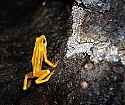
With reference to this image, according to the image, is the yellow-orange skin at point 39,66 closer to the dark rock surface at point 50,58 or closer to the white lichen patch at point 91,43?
the dark rock surface at point 50,58

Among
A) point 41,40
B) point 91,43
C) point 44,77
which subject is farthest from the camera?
point 41,40

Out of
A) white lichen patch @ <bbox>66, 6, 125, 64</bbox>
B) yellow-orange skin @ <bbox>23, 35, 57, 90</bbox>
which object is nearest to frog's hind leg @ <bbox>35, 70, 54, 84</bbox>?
yellow-orange skin @ <bbox>23, 35, 57, 90</bbox>

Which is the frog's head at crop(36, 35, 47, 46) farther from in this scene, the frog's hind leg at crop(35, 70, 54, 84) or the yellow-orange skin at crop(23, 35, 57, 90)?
the frog's hind leg at crop(35, 70, 54, 84)

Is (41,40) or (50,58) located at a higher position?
(41,40)

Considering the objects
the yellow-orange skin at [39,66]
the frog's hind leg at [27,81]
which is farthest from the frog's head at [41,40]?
the frog's hind leg at [27,81]

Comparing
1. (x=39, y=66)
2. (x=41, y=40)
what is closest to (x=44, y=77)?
(x=39, y=66)

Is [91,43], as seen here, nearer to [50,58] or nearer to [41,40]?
[50,58]

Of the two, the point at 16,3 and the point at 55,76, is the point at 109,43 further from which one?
the point at 16,3
